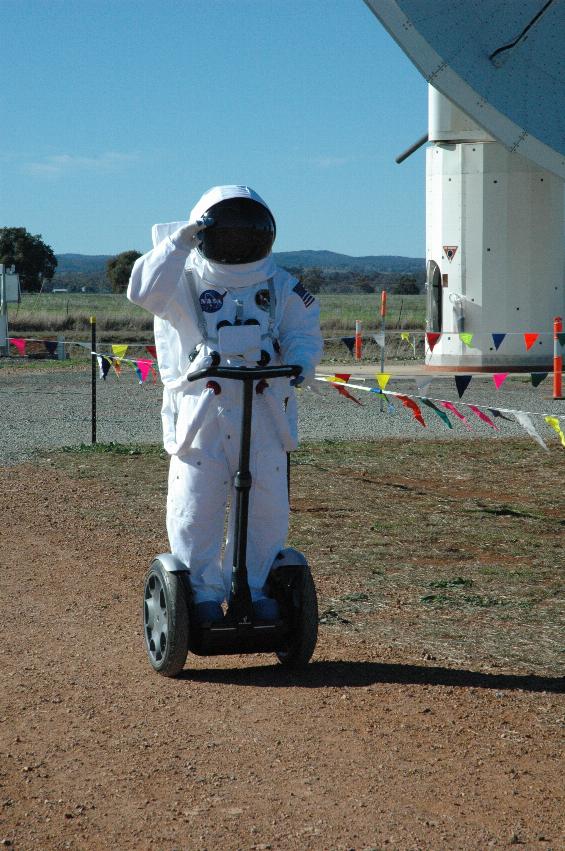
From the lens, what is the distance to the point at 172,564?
5.56 metres

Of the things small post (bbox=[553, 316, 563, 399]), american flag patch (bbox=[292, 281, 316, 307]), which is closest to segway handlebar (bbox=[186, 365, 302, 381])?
american flag patch (bbox=[292, 281, 316, 307])

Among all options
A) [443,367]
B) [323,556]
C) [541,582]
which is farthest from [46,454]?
[443,367]

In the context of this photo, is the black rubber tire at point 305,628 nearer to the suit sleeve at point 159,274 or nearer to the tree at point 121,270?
the suit sleeve at point 159,274

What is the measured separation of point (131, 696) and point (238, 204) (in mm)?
2245

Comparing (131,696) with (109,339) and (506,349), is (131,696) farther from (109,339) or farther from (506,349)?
(109,339)

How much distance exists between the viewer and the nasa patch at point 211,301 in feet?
18.5

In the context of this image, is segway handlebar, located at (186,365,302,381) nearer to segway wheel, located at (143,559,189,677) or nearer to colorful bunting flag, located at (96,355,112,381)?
segway wheel, located at (143,559,189,677)

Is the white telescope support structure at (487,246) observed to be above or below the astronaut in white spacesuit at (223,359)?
above

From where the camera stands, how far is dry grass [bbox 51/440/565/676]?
20.9 ft

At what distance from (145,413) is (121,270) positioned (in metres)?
75.1

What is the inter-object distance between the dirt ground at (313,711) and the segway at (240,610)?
13cm

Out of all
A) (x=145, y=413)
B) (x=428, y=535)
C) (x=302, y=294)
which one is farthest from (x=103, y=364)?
(x=302, y=294)

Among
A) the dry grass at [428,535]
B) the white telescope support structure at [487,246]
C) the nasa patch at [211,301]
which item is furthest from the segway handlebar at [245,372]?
the white telescope support structure at [487,246]

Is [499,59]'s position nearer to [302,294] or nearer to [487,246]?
[487,246]
